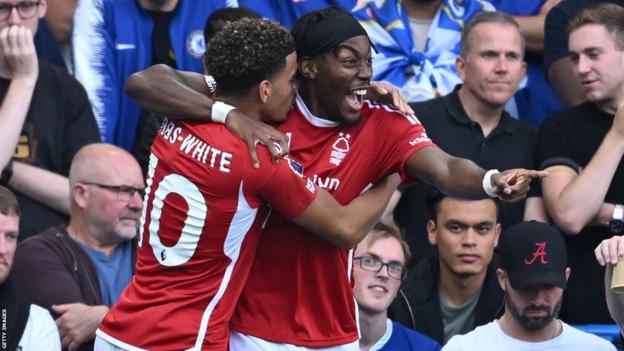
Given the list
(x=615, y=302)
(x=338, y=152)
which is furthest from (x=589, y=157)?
(x=338, y=152)

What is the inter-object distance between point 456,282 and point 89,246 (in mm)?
1965

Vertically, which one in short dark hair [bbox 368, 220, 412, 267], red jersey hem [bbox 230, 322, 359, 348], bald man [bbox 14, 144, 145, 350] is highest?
short dark hair [bbox 368, 220, 412, 267]

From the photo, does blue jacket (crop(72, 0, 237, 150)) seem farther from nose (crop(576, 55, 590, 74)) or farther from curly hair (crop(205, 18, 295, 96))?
curly hair (crop(205, 18, 295, 96))

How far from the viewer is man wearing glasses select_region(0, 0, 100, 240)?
328 inches

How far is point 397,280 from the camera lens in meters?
8.02

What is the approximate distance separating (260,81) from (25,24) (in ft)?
9.85

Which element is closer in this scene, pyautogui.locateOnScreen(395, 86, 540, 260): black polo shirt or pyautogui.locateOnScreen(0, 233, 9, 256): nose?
pyautogui.locateOnScreen(0, 233, 9, 256): nose

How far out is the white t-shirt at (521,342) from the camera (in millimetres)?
7445

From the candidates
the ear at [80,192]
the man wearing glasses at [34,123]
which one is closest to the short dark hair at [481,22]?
the man wearing glasses at [34,123]

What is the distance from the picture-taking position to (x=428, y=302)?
8219 millimetres

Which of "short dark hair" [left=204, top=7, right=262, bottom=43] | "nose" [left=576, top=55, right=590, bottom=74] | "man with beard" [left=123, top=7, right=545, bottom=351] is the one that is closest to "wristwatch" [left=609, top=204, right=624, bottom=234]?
"nose" [left=576, top=55, right=590, bottom=74]

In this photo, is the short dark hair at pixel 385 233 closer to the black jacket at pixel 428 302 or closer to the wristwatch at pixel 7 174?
the black jacket at pixel 428 302

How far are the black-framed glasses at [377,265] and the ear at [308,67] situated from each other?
1905 mm

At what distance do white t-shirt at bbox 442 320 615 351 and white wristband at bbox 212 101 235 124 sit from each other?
6.84ft
